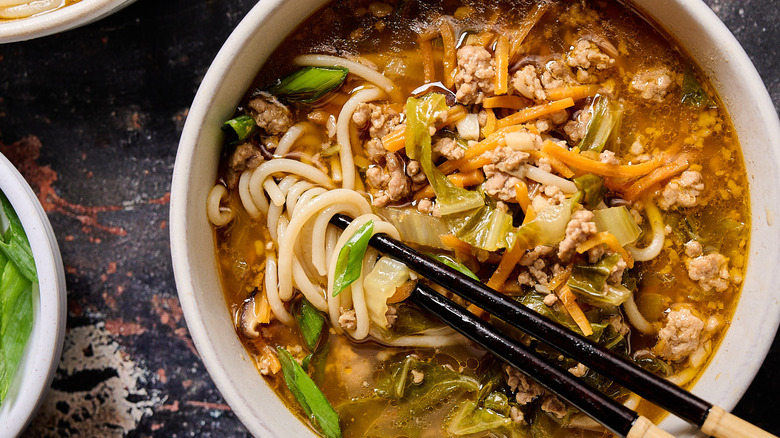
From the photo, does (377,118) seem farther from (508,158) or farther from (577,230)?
(577,230)

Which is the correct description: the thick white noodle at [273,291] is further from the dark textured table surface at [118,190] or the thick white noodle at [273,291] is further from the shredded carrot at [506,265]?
the shredded carrot at [506,265]

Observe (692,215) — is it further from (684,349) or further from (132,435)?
(132,435)

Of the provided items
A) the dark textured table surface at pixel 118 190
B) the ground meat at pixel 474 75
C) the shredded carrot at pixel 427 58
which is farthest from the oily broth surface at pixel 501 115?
the dark textured table surface at pixel 118 190

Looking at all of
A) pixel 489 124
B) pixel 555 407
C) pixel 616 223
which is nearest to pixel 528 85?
pixel 489 124

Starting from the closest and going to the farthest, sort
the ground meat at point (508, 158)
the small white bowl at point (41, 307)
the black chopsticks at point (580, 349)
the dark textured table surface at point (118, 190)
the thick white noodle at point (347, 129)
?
the black chopsticks at point (580, 349), the ground meat at point (508, 158), the thick white noodle at point (347, 129), the small white bowl at point (41, 307), the dark textured table surface at point (118, 190)

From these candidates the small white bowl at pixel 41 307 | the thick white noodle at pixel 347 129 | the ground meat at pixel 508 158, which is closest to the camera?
the ground meat at pixel 508 158

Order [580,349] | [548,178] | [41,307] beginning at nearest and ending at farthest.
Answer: [580,349] < [548,178] < [41,307]

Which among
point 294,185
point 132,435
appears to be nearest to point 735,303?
point 294,185
